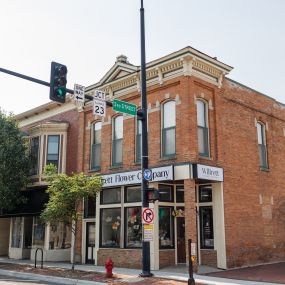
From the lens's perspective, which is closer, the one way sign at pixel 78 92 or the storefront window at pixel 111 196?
the one way sign at pixel 78 92

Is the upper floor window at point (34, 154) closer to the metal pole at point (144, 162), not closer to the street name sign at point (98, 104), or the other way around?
the metal pole at point (144, 162)

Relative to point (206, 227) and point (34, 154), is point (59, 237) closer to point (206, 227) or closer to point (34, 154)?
point (34, 154)

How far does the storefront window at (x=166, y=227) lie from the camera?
58.5 feet

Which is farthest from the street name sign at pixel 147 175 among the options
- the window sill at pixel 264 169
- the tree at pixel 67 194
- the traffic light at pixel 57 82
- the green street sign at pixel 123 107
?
the window sill at pixel 264 169

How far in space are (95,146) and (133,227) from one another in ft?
17.0

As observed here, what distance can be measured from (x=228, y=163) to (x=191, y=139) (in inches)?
99.4

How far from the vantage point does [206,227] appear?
18.3m

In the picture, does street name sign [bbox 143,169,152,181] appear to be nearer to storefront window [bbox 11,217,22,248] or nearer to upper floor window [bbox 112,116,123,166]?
upper floor window [bbox 112,116,123,166]

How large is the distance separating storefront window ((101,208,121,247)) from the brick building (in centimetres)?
5

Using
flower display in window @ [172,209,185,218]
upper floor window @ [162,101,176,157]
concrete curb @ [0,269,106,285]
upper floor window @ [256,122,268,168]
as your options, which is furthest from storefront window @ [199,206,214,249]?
concrete curb @ [0,269,106,285]

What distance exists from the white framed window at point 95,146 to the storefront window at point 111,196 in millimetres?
1665

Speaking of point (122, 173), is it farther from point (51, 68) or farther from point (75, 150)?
point (51, 68)

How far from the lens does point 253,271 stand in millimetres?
16656

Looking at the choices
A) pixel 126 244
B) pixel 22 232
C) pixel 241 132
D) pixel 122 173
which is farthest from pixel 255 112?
pixel 22 232
